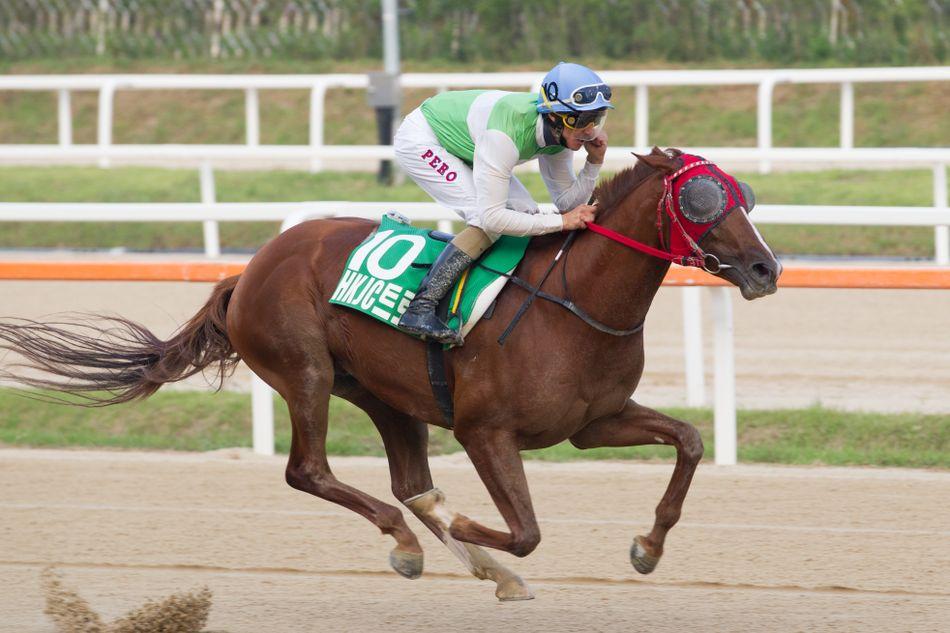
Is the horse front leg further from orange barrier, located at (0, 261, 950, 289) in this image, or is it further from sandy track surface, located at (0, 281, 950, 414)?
sandy track surface, located at (0, 281, 950, 414)

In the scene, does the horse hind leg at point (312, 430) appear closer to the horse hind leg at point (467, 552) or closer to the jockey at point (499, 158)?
the horse hind leg at point (467, 552)

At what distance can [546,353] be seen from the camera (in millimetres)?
4477

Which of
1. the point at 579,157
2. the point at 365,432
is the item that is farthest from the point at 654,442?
the point at 579,157

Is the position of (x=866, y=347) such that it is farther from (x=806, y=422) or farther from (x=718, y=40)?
(x=718, y=40)

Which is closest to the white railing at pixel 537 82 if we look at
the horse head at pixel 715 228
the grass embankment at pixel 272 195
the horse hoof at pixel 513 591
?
the grass embankment at pixel 272 195

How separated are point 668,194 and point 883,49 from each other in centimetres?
1168

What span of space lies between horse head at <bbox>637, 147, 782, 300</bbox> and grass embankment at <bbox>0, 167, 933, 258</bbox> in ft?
21.4

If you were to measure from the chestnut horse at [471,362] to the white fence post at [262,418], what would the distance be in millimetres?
1370

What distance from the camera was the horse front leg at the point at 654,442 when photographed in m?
4.64

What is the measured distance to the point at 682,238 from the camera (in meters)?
4.30

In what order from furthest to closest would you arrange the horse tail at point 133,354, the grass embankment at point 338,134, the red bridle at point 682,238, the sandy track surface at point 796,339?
the grass embankment at point 338,134
the sandy track surface at point 796,339
the horse tail at point 133,354
the red bridle at point 682,238

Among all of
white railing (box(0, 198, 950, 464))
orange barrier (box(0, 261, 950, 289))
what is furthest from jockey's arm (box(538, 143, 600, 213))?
orange barrier (box(0, 261, 950, 289))

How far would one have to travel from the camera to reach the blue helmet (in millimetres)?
4434

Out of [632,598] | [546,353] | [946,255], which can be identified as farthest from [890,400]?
[546,353]
